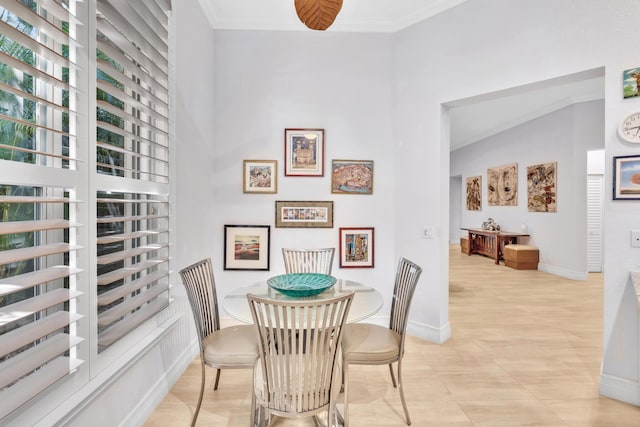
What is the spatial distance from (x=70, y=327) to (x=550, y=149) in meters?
7.51

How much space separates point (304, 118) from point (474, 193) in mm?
7142

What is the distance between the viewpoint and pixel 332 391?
151 cm

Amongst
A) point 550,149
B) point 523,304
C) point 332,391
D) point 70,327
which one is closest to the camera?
point 70,327

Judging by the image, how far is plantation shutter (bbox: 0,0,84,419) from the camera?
1089 mm

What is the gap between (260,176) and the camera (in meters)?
3.40

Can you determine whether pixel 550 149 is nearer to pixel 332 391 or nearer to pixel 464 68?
pixel 464 68

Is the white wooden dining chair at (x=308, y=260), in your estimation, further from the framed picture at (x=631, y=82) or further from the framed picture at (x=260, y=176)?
the framed picture at (x=631, y=82)

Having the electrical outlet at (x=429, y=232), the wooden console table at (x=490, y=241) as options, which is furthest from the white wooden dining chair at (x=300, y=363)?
the wooden console table at (x=490, y=241)

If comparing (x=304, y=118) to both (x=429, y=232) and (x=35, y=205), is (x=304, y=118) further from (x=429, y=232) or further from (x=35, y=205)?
(x=35, y=205)

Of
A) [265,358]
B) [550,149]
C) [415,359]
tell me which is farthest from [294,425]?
[550,149]

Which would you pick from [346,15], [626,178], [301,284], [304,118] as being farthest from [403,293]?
[346,15]

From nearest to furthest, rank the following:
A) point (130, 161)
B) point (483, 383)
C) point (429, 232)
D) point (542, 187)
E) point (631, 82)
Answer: point (130, 161) < point (631, 82) < point (483, 383) < point (429, 232) < point (542, 187)

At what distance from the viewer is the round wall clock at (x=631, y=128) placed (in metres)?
2.11

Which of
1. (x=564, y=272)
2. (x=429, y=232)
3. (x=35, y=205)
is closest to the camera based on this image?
(x=35, y=205)
